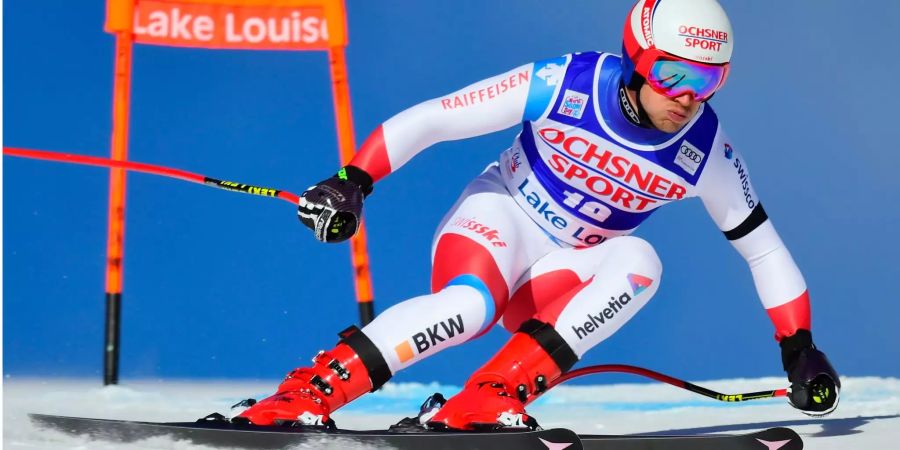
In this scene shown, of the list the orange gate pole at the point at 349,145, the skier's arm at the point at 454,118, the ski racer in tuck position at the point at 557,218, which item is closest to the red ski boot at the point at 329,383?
the ski racer in tuck position at the point at 557,218

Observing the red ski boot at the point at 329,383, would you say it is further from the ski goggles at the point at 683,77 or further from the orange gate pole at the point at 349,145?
the orange gate pole at the point at 349,145

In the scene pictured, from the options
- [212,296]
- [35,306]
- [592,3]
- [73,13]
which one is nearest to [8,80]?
[73,13]

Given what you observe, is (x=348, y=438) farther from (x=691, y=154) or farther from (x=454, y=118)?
(x=691, y=154)

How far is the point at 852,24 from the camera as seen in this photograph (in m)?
5.04

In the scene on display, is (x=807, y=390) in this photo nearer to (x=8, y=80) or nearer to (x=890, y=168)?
(x=890, y=168)

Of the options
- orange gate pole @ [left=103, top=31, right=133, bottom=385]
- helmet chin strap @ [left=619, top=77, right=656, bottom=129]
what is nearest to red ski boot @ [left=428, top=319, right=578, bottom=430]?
helmet chin strap @ [left=619, top=77, right=656, bottom=129]

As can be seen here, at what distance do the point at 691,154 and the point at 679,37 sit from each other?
329 millimetres

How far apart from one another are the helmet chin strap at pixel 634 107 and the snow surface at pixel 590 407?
950 millimetres

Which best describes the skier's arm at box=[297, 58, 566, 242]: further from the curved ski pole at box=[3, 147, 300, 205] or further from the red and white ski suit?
the curved ski pole at box=[3, 147, 300, 205]

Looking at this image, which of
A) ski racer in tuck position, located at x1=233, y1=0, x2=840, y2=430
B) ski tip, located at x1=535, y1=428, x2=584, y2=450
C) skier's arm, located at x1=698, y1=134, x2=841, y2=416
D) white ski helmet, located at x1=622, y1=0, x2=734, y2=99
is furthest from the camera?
skier's arm, located at x1=698, y1=134, x2=841, y2=416

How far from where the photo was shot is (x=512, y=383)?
2.56 m

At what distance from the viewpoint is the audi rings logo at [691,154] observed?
2773 mm

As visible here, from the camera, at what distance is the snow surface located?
11.0 ft

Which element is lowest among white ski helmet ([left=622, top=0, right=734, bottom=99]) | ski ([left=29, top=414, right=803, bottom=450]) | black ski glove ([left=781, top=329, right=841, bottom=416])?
ski ([left=29, top=414, right=803, bottom=450])
